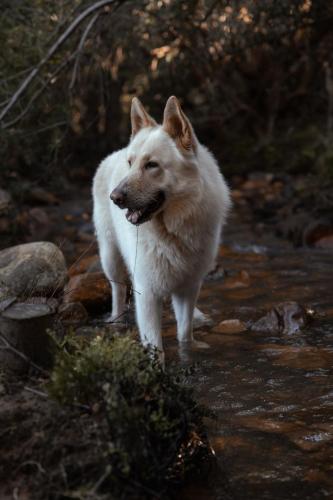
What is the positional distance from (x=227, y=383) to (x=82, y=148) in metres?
10.1

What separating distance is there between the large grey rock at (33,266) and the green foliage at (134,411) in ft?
8.79

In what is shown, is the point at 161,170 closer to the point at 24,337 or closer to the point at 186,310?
the point at 186,310

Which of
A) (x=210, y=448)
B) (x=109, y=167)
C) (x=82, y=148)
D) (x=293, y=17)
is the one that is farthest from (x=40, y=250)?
(x=82, y=148)

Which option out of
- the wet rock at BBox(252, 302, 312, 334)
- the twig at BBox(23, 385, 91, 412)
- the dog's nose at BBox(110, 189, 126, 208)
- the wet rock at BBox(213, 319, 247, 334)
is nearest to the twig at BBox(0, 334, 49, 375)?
the twig at BBox(23, 385, 91, 412)

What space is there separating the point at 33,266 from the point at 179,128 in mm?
2169

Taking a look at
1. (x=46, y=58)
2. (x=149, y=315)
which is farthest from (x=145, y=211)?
(x=46, y=58)

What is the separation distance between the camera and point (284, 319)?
5.31 m

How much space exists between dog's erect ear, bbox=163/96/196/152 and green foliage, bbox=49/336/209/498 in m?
1.66

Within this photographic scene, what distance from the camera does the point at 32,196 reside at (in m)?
11.4

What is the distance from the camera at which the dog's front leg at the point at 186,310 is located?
4793 mm

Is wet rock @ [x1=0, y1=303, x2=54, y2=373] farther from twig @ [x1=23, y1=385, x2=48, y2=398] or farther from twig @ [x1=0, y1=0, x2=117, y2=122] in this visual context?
twig @ [x1=0, y1=0, x2=117, y2=122]

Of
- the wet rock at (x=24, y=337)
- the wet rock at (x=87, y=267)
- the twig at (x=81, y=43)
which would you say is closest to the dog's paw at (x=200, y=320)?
the wet rock at (x=87, y=267)

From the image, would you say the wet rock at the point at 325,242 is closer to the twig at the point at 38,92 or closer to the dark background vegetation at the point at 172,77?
the dark background vegetation at the point at 172,77

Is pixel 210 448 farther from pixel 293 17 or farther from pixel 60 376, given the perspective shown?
pixel 293 17
